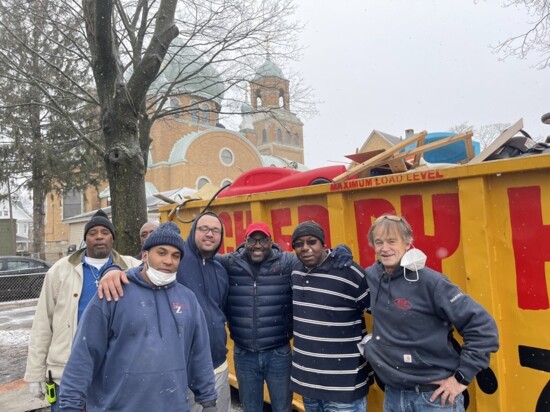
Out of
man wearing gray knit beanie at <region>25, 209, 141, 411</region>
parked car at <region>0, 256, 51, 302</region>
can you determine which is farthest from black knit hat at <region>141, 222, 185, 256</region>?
parked car at <region>0, 256, 51, 302</region>

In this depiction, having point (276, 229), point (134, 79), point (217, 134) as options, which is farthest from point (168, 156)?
point (276, 229)

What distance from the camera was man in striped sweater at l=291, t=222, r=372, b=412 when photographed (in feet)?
8.52

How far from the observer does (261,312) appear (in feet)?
9.73

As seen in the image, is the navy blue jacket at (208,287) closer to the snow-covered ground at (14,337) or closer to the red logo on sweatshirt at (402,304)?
the red logo on sweatshirt at (402,304)

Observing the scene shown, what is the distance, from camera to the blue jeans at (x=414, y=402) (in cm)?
212

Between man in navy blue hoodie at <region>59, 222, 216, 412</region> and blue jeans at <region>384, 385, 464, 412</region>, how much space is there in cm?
110

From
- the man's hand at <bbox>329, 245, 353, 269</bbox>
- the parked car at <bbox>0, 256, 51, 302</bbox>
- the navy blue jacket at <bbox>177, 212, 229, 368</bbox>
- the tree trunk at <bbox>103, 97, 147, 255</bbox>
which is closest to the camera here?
the man's hand at <bbox>329, 245, 353, 269</bbox>

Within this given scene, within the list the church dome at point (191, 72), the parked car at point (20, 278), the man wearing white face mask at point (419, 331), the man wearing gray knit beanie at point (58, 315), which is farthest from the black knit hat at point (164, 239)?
the parked car at point (20, 278)

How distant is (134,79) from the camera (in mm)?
6258

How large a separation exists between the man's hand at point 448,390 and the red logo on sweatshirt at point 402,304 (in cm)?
38

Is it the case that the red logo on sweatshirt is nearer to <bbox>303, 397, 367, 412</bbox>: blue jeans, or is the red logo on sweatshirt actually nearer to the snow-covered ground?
<bbox>303, 397, 367, 412</bbox>: blue jeans

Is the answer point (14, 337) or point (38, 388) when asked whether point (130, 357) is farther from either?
point (14, 337)

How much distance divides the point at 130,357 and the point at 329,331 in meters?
1.19

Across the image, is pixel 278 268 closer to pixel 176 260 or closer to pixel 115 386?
pixel 176 260
